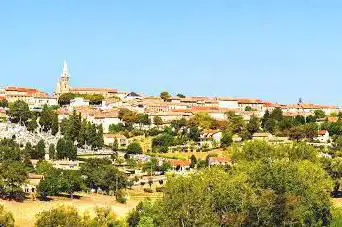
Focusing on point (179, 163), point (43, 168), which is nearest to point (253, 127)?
point (179, 163)

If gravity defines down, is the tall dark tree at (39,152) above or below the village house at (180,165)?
above

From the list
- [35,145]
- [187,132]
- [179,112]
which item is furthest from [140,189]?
[179,112]

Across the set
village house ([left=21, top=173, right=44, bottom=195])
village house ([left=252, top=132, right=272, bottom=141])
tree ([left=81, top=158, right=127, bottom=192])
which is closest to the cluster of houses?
village house ([left=252, top=132, right=272, bottom=141])

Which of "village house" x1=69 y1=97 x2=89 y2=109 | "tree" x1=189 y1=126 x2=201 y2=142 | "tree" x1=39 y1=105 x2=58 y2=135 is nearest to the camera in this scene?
"tree" x1=39 y1=105 x2=58 y2=135

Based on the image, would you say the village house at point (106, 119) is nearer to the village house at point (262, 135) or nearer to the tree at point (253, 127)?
the tree at point (253, 127)

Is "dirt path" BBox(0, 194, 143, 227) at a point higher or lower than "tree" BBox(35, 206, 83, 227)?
lower

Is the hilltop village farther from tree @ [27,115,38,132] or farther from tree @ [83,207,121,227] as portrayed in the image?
tree @ [83,207,121,227]

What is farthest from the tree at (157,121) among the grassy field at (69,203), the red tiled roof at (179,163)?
the grassy field at (69,203)

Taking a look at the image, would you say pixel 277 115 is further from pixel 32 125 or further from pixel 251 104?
pixel 32 125

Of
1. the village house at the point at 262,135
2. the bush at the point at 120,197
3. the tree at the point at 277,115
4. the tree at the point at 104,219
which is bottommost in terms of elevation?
the bush at the point at 120,197

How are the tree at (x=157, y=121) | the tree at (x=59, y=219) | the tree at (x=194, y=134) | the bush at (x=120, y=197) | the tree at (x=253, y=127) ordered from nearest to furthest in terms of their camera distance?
the tree at (x=59, y=219) → the bush at (x=120, y=197) → the tree at (x=194, y=134) → the tree at (x=253, y=127) → the tree at (x=157, y=121)
